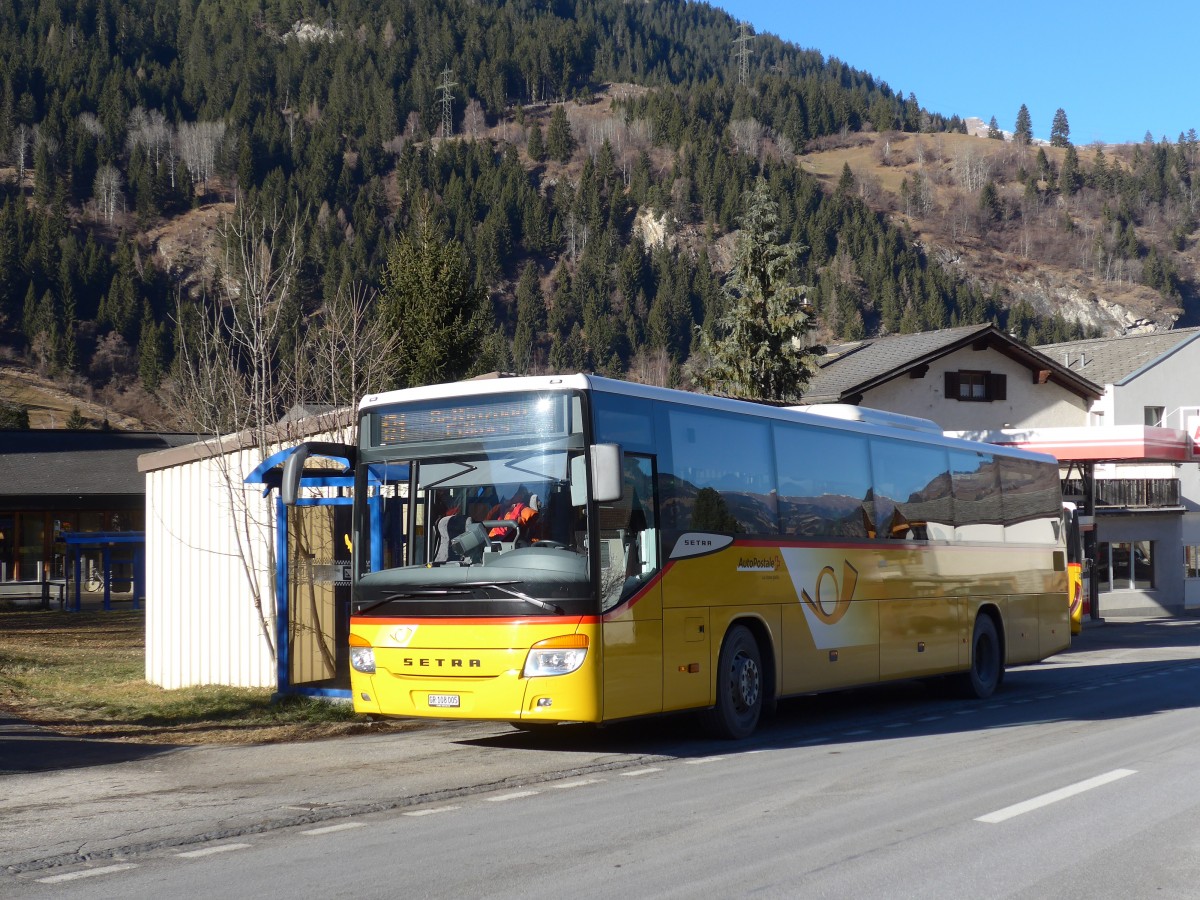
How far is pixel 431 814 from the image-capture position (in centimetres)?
877

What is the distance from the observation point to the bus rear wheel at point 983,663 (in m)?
16.8

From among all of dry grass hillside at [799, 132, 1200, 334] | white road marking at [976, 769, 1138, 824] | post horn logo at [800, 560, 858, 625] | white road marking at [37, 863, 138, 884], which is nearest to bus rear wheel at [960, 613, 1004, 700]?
post horn logo at [800, 560, 858, 625]

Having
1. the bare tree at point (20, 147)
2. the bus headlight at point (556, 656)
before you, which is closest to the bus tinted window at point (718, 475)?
the bus headlight at point (556, 656)

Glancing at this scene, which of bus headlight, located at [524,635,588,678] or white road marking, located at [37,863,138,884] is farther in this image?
bus headlight, located at [524,635,588,678]

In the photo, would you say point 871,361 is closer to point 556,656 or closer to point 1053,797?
point 556,656

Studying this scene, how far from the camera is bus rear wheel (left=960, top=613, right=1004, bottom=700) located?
16.8m

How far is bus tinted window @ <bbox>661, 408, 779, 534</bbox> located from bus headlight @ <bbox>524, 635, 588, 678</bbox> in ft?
4.88

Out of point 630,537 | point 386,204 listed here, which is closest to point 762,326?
point 630,537

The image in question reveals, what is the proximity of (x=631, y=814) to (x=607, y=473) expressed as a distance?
2.56 m

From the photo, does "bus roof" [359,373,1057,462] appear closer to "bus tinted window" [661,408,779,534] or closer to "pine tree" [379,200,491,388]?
"bus tinted window" [661,408,779,534]

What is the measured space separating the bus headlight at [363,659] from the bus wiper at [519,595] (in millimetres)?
1231

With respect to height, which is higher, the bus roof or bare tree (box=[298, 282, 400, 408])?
bare tree (box=[298, 282, 400, 408])

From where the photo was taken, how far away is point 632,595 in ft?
35.4

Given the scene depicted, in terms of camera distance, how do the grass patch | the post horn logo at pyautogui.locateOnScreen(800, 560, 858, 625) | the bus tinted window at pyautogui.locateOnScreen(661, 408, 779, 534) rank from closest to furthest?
1. the bus tinted window at pyautogui.locateOnScreen(661, 408, 779, 534)
2. the grass patch
3. the post horn logo at pyautogui.locateOnScreen(800, 560, 858, 625)
